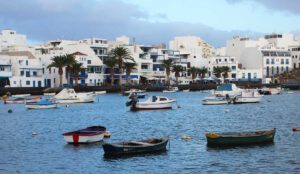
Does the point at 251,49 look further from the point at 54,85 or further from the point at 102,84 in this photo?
the point at 54,85

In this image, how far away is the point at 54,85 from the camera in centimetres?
15450

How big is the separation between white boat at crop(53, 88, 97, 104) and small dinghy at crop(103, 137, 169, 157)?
217 ft

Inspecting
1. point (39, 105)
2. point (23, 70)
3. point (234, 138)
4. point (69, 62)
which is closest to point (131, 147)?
point (234, 138)

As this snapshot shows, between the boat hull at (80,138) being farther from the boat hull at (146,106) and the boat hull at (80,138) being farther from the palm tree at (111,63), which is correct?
the palm tree at (111,63)

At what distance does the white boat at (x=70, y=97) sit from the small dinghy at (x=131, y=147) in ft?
217

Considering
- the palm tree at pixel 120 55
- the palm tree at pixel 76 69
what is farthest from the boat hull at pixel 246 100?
the palm tree at pixel 120 55

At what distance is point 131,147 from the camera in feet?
122

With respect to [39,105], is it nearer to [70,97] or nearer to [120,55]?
[70,97]

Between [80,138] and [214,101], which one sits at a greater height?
[214,101]

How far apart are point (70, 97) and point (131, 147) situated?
2747 inches

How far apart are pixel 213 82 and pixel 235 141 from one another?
149m


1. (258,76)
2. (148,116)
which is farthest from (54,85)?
(148,116)

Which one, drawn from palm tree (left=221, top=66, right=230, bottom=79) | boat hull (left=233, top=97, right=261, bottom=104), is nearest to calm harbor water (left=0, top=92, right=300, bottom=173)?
boat hull (left=233, top=97, right=261, bottom=104)

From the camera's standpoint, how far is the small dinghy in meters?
36.7
